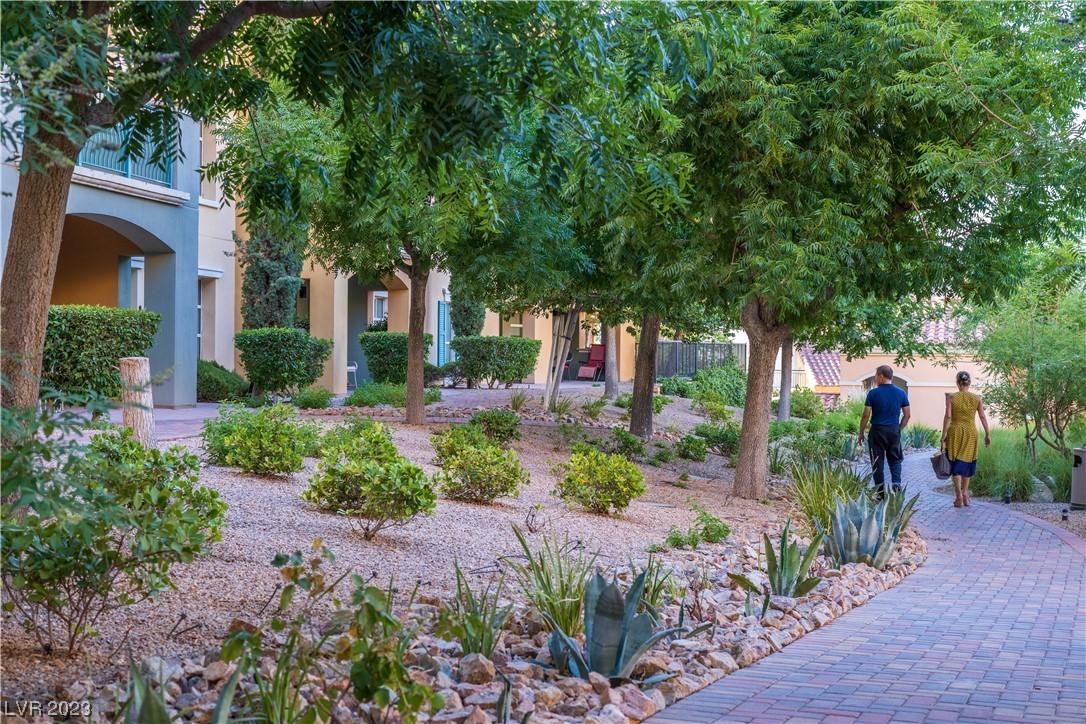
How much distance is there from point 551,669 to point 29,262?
3.02 m

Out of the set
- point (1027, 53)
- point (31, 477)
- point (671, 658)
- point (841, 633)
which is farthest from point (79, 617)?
point (1027, 53)

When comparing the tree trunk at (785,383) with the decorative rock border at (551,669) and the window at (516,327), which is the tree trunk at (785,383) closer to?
the window at (516,327)

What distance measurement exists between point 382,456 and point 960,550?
573 centimetres

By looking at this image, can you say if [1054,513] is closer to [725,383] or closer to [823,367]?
[725,383]

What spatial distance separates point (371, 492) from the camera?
23.2 ft

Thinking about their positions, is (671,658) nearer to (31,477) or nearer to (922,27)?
(31,477)

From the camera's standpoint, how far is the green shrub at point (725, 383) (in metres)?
29.1

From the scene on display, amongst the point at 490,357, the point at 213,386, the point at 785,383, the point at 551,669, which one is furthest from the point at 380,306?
the point at 551,669

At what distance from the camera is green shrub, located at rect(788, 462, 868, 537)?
9.11 metres

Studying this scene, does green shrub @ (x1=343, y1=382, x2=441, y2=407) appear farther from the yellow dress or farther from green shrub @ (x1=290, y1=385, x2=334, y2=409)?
the yellow dress

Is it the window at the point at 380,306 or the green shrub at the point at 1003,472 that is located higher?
the window at the point at 380,306

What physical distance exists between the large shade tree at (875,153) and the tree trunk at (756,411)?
23 centimetres

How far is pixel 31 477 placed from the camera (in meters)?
2.86

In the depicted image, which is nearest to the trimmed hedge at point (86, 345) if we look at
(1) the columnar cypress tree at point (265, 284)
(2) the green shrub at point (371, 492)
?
(2) the green shrub at point (371, 492)
